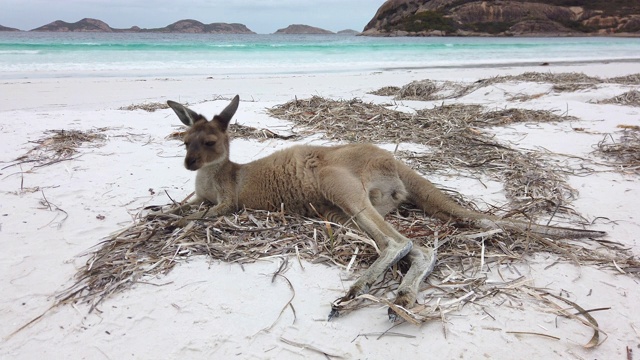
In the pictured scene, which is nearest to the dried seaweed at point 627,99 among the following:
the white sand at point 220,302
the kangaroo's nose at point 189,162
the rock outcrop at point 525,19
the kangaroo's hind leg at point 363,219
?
the white sand at point 220,302

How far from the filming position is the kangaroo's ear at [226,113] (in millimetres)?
3398

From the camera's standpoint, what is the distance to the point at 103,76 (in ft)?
46.6

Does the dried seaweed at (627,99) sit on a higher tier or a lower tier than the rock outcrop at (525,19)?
lower

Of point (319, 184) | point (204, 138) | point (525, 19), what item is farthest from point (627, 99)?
point (525, 19)

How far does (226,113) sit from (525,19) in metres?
59.0

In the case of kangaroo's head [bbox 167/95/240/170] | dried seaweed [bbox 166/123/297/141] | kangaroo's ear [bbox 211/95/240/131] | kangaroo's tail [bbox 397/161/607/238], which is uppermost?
kangaroo's ear [bbox 211/95/240/131]

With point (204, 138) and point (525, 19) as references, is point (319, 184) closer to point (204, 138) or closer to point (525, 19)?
point (204, 138)

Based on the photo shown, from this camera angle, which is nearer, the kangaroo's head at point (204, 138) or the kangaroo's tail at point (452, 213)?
the kangaroo's tail at point (452, 213)

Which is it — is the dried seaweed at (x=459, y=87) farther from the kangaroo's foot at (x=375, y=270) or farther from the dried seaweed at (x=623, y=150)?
the kangaroo's foot at (x=375, y=270)

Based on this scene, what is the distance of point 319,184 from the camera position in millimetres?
3104

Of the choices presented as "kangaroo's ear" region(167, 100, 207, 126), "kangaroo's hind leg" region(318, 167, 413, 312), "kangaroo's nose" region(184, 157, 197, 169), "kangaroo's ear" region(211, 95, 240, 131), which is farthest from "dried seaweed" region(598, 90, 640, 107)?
"kangaroo's nose" region(184, 157, 197, 169)

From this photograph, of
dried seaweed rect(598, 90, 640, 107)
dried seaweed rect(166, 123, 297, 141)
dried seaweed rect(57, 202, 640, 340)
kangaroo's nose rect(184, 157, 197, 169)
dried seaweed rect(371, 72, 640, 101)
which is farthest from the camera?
dried seaweed rect(371, 72, 640, 101)

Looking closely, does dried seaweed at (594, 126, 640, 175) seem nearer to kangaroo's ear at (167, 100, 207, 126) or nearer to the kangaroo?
the kangaroo

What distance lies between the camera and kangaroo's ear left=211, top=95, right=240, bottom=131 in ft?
11.1
